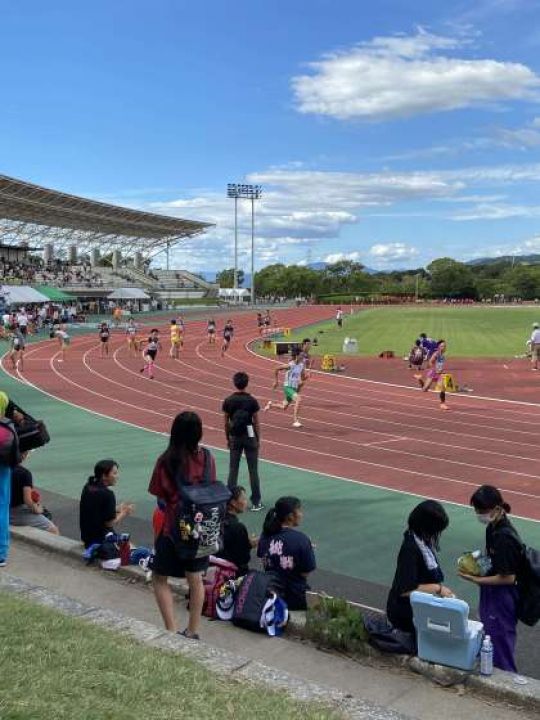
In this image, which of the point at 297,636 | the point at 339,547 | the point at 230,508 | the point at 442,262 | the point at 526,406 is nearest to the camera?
the point at 297,636

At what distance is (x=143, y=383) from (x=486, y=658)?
19768 millimetres

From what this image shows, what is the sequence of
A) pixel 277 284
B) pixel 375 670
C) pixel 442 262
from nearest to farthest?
pixel 375 670 < pixel 277 284 < pixel 442 262

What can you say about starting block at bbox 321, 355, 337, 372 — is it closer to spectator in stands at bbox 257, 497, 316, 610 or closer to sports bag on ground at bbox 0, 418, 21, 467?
spectator in stands at bbox 257, 497, 316, 610

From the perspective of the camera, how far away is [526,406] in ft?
65.4

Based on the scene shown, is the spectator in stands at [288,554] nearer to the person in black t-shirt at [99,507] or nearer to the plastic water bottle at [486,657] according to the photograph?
the plastic water bottle at [486,657]

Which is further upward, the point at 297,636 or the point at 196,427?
the point at 196,427

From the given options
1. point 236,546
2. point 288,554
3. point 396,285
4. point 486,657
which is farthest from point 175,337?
point 396,285

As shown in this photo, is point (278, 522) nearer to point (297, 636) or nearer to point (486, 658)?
point (297, 636)

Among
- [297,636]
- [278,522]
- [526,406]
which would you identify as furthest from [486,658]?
[526,406]

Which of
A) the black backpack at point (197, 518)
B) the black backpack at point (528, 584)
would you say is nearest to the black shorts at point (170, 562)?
the black backpack at point (197, 518)

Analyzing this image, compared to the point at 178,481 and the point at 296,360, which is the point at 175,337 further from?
the point at 178,481

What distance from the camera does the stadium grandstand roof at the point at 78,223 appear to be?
61188mm

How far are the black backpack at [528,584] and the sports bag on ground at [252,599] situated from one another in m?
1.83

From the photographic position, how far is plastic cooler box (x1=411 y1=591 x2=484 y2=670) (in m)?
4.90
